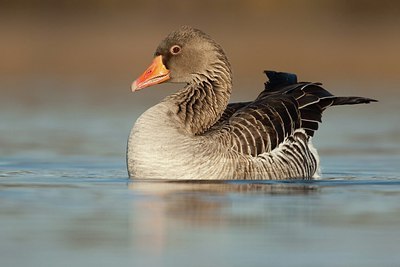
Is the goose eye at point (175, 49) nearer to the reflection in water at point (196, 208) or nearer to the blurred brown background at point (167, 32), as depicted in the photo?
the reflection in water at point (196, 208)

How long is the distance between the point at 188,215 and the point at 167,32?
3069 cm

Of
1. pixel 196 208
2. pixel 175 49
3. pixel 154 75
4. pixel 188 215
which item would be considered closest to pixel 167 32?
pixel 175 49

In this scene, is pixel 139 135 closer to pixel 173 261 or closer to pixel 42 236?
pixel 42 236

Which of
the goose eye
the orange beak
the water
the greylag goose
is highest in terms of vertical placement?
the goose eye

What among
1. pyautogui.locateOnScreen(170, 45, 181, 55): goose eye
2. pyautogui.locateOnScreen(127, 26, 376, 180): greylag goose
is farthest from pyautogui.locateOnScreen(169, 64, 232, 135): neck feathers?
pyautogui.locateOnScreen(170, 45, 181, 55): goose eye

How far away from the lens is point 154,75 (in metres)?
15.1

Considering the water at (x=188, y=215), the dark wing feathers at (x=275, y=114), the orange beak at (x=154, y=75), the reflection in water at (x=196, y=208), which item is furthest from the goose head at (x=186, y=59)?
the reflection in water at (x=196, y=208)

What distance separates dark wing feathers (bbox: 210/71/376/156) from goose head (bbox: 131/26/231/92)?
62 centimetres

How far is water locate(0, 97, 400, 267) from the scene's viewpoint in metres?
10.2

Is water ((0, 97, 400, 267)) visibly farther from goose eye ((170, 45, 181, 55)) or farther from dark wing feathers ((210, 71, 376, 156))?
goose eye ((170, 45, 181, 55))

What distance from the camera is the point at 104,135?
20000 mm

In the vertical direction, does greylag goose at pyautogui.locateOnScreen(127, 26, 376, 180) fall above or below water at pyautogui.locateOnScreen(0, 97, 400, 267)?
above

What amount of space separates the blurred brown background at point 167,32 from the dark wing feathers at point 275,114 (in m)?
9.09

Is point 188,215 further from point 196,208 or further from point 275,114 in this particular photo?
point 275,114
